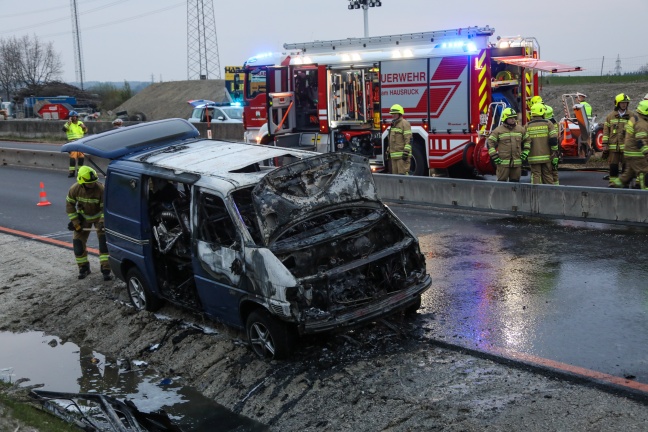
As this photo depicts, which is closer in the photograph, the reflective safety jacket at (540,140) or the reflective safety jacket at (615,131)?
the reflective safety jacket at (540,140)

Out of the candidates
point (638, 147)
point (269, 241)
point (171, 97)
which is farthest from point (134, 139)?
point (171, 97)

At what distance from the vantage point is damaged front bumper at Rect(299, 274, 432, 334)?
6.82 meters

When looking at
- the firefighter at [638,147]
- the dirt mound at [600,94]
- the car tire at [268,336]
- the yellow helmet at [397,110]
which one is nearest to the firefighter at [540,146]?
the firefighter at [638,147]

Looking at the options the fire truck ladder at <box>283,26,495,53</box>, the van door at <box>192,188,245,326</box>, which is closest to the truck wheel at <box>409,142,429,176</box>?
the fire truck ladder at <box>283,26,495,53</box>

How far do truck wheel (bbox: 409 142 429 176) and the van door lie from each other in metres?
9.43

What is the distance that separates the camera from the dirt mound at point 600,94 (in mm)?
29241

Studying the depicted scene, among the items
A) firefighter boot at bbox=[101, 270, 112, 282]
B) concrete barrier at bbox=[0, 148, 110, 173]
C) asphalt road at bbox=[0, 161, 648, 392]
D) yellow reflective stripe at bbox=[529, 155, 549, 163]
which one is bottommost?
firefighter boot at bbox=[101, 270, 112, 282]

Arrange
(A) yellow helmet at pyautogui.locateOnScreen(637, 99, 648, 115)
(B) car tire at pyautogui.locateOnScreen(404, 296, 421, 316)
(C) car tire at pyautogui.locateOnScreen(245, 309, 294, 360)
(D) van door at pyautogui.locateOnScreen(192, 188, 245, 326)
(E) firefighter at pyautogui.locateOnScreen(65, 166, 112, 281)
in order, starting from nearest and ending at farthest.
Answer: (C) car tire at pyautogui.locateOnScreen(245, 309, 294, 360), (D) van door at pyautogui.locateOnScreen(192, 188, 245, 326), (B) car tire at pyautogui.locateOnScreen(404, 296, 421, 316), (E) firefighter at pyautogui.locateOnScreen(65, 166, 112, 281), (A) yellow helmet at pyautogui.locateOnScreen(637, 99, 648, 115)

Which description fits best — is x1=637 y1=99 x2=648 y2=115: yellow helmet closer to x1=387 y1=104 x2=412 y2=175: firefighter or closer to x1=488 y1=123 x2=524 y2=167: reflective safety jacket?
x1=488 y1=123 x2=524 y2=167: reflective safety jacket

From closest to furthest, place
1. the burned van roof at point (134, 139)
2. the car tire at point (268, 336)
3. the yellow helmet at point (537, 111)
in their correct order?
1. the car tire at point (268, 336)
2. the burned van roof at point (134, 139)
3. the yellow helmet at point (537, 111)

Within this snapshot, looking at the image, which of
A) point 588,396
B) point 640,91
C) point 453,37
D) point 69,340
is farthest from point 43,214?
point 640,91

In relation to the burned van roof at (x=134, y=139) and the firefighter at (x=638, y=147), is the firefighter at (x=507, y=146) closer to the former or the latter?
the firefighter at (x=638, y=147)

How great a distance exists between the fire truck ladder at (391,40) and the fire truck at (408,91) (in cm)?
2

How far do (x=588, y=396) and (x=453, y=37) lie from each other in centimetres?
1133
